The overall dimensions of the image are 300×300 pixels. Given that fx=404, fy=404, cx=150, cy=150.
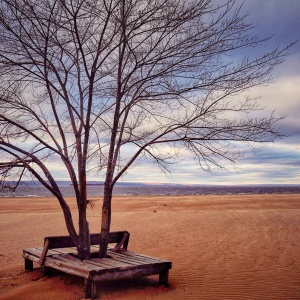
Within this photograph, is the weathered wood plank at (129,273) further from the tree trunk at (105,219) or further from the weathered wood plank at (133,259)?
the tree trunk at (105,219)

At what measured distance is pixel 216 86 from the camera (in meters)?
7.61

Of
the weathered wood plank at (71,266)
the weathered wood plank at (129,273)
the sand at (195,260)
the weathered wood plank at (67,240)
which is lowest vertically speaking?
the sand at (195,260)

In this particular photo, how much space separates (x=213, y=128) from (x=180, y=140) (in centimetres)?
65

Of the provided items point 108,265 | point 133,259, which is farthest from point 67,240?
point 108,265

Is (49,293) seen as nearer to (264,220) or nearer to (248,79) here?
(248,79)

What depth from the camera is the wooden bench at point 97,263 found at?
6.68 meters

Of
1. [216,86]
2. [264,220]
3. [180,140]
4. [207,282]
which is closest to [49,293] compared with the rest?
[207,282]

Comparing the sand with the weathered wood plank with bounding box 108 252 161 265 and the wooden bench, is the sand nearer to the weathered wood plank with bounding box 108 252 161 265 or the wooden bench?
the wooden bench

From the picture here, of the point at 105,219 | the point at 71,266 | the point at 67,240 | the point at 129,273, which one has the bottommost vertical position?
the point at 129,273

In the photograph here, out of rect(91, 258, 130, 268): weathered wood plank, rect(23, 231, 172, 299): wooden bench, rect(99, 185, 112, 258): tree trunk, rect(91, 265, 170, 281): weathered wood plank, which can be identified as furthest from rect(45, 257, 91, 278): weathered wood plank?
rect(99, 185, 112, 258): tree trunk

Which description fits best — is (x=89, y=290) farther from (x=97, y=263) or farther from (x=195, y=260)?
(x=195, y=260)

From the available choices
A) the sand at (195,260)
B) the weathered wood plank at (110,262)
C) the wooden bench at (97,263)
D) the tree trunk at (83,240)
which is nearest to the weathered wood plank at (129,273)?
the wooden bench at (97,263)

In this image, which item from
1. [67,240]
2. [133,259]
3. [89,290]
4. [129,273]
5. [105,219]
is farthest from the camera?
[67,240]

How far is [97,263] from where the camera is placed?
284 inches
